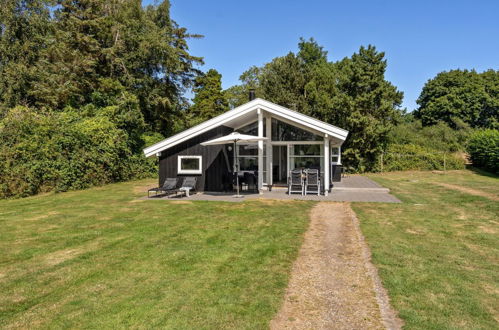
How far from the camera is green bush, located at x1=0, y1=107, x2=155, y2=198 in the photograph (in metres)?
14.0

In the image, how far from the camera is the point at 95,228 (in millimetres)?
7578

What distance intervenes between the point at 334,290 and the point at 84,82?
23.6m

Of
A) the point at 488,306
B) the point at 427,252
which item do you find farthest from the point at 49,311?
the point at 427,252

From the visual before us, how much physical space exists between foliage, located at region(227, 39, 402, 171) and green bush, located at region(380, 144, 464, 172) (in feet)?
4.44

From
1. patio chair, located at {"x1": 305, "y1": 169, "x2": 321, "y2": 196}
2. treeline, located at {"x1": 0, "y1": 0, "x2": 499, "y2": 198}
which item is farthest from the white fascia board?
treeline, located at {"x1": 0, "y1": 0, "x2": 499, "y2": 198}

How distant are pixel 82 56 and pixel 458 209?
2444cm

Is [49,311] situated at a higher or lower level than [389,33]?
lower

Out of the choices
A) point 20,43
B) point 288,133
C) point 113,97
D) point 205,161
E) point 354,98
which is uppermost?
point 20,43

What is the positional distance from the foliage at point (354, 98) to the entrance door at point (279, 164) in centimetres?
1241

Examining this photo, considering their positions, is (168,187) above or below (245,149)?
below

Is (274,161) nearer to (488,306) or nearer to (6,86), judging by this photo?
(488,306)

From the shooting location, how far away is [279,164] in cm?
1482

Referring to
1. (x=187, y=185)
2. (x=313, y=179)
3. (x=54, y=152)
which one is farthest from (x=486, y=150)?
(x=54, y=152)

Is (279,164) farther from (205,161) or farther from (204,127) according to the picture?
(204,127)
